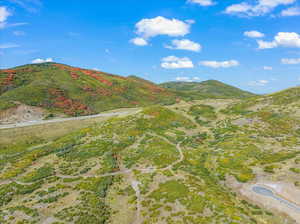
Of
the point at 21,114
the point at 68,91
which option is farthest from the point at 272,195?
the point at 68,91

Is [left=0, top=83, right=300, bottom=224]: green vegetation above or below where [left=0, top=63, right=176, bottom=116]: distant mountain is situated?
below

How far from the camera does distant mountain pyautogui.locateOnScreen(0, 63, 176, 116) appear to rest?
321ft

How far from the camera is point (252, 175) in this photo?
3344 cm

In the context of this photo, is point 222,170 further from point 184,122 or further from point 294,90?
point 294,90

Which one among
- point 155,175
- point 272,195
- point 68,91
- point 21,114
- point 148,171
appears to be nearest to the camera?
point 272,195

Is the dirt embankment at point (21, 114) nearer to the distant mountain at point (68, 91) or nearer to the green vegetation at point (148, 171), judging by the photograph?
the distant mountain at point (68, 91)

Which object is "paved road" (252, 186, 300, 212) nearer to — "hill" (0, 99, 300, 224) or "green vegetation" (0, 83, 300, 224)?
"hill" (0, 99, 300, 224)

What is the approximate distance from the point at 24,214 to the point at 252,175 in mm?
37339

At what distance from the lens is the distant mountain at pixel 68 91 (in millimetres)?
97812

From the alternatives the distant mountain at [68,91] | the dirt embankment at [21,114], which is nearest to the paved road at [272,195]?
the distant mountain at [68,91]

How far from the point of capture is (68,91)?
120 m

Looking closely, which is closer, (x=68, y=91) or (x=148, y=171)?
(x=148, y=171)

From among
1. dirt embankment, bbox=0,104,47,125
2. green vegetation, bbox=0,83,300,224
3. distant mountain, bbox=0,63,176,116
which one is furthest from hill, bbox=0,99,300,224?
distant mountain, bbox=0,63,176,116

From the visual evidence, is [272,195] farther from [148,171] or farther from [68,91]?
[68,91]
